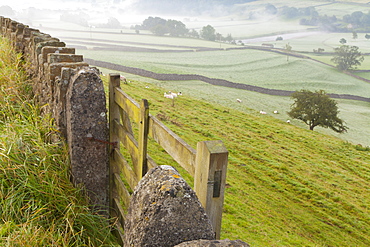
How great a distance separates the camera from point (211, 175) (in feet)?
8.71

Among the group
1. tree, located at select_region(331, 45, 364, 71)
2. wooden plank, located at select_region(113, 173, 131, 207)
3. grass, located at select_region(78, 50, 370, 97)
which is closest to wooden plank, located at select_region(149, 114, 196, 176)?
wooden plank, located at select_region(113, 173, 131, 207)

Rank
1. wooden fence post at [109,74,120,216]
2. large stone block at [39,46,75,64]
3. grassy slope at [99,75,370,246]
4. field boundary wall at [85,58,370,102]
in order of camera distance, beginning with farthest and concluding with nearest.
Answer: field boundary wall at [85,58,370,102], grassy slope at [99,75,370,246], large stone block at [39,46,75,64], wooden fence post at [109,74,120,216]

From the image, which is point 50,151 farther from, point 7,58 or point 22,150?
point 7,58

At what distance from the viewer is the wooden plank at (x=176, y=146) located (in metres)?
3.05

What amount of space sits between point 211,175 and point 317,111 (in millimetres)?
48108

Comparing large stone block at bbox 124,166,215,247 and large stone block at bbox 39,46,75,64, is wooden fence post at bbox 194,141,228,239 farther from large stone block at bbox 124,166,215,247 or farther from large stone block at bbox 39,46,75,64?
large stone block at bbox 39,46,75,64

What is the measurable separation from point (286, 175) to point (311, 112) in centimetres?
3033

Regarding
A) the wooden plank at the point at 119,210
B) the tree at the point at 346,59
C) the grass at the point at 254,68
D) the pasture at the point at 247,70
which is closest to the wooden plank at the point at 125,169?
the wooden plank at the point at 119,210

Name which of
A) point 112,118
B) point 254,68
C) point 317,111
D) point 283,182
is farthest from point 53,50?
point 254,68

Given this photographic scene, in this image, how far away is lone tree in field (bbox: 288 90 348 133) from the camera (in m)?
46.2

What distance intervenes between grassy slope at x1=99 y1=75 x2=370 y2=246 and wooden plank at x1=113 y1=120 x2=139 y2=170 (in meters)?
3.83

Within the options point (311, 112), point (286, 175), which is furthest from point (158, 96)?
point (311, 112)

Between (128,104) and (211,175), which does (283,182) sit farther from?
(211,175)

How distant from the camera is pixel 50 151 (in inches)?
205
